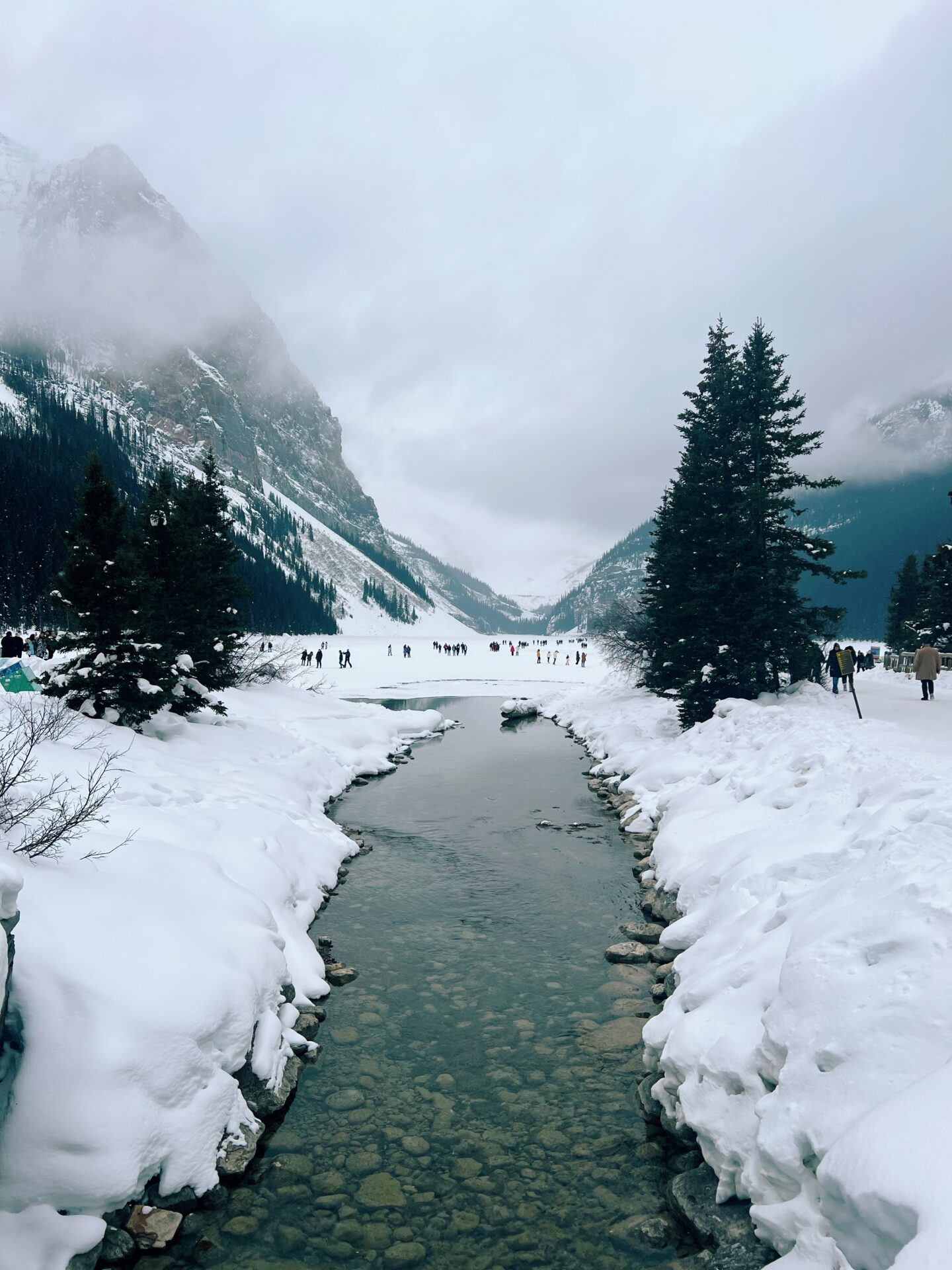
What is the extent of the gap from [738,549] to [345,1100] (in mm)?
19092

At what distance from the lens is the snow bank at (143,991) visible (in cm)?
494

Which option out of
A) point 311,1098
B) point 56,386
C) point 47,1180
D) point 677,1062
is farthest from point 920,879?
point 56,386

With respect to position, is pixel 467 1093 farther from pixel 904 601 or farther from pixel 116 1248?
pixel 904 601

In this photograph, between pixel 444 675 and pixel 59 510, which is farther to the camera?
pixel 59 510

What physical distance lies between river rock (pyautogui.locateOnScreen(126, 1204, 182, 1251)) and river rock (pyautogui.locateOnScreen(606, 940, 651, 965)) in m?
6.29

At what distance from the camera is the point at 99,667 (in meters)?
15.3

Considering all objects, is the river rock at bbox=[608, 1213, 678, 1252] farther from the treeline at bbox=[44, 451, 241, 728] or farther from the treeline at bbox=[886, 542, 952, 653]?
the treeline at bbox=[886, 542, 952, 653]

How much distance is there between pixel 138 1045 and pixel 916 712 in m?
20.8

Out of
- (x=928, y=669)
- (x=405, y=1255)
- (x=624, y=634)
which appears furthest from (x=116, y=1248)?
(x=624, y=634)

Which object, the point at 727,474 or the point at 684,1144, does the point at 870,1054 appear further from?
the point at 727,474

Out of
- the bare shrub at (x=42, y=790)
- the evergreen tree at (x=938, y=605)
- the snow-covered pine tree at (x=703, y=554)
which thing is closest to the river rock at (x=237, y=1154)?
the bare shrub at (x=42, y=790)

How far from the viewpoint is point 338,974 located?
9180 millimetres

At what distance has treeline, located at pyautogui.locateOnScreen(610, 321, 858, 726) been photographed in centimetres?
2130

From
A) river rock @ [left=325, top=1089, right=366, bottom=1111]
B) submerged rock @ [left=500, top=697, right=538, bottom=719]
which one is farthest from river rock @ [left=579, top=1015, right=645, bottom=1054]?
submerged rock @ [left=500, top=697, right=538, bottom=719]
